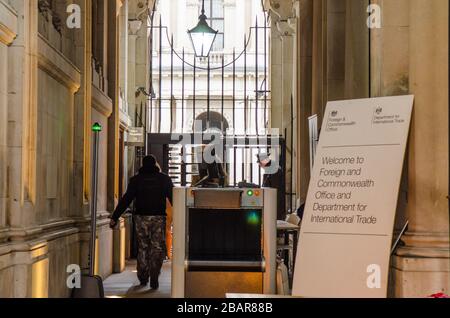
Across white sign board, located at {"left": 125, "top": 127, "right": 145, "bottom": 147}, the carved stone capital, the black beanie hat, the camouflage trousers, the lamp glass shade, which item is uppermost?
the carved stone capital

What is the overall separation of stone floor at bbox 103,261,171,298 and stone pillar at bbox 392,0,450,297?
4.17 m

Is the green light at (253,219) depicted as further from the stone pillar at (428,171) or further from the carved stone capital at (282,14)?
the carved stone capital at (282,14)

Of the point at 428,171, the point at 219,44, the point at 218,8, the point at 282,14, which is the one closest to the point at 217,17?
the point at 218,8

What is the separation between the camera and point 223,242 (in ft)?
28.4

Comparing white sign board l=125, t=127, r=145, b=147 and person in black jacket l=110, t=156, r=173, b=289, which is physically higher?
white sign board l=125, t=127, r=145, b=147

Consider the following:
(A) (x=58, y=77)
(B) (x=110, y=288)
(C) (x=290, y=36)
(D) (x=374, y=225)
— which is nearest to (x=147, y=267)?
(B) (x=110, y=288)

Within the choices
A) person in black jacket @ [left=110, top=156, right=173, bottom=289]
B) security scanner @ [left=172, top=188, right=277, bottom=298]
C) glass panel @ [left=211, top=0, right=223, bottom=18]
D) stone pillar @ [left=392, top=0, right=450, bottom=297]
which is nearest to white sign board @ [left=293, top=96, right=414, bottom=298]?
stone pillar @ [left=392, top=0, right=450, bottom=297]

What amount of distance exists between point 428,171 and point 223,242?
2.39 metres

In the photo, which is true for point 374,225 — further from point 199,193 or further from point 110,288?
point 110,288

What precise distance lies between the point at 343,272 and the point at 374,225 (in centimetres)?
48

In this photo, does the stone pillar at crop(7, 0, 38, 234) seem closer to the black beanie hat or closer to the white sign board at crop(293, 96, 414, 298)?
the white sign board at crop(293, 96, 414, 298)

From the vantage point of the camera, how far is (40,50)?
29.8 ft

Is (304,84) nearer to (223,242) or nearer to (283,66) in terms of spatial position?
(283,66)

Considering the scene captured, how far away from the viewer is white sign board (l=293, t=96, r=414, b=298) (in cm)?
692
